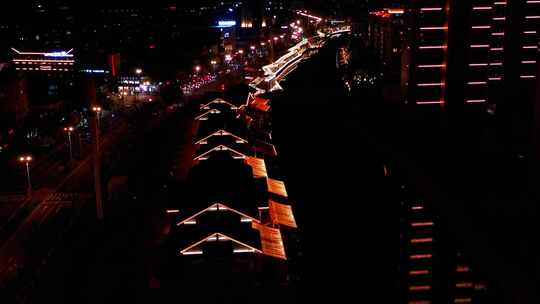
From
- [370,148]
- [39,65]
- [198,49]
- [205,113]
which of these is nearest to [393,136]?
[370,148]

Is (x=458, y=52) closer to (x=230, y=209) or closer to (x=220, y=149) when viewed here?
(x=220, y=149)

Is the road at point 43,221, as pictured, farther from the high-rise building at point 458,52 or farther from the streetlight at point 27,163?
the high-rise building at point 458,52

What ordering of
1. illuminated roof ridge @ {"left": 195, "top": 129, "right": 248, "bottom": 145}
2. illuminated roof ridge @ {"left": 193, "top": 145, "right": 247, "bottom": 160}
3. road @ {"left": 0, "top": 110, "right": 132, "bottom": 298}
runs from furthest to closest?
1. illuminated roof ridge @ {"left": 195, "top": 129, "right": 248, "bottom": 145}
2. illuminated roof ridge @ {"left": 193, "top": 145, "right": 247, "bottom": 160}
3. road @ {"left": 0, "top": 110, "right": 132, "bottom": 298}

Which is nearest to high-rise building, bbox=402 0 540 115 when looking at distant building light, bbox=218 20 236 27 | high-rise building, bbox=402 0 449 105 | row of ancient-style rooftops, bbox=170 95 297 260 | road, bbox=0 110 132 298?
high-rise building, bbox=402 0 449 105

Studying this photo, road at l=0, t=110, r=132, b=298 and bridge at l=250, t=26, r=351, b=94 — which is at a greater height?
bridge at l=250, t=26, r=351, b=94

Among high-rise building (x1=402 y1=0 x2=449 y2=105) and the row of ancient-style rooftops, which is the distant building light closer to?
high-rise building (x1=402 y1=0 x2=449 y2=105)

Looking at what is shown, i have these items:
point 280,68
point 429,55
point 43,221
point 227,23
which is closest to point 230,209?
point 43,221

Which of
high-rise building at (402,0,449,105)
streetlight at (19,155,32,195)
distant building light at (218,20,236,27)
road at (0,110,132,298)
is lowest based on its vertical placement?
road at (0,110,132,298)

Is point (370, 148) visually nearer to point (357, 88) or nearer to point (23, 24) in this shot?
point (357, 88)

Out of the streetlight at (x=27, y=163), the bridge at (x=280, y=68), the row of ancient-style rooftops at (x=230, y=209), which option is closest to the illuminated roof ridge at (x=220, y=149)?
the row of ancient-style rooftops at (x=230, y=209)
